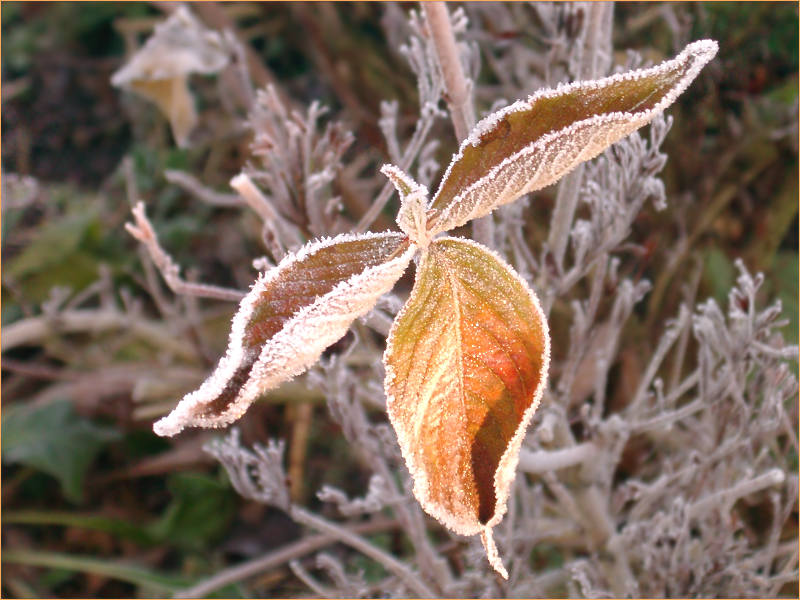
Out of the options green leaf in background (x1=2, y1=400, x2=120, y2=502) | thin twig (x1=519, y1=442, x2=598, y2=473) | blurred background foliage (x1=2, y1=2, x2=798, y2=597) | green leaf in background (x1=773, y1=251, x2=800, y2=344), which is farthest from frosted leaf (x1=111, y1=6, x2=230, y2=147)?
green leaf in background (x1=773, y1=251, x2=800, y2=344)

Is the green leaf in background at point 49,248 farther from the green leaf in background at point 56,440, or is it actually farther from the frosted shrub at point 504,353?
the frosted shrub at point 504,353

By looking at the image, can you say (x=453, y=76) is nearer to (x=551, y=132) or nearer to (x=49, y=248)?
(x=551, y=132)

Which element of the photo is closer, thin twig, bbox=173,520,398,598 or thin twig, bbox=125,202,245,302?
thin twig, bbox=125,202,245,302

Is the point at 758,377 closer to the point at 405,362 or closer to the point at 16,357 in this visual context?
the point at 405,362

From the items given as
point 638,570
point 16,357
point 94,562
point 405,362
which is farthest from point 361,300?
point 16,357

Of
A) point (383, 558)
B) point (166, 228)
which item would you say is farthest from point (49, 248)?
point (383, 558)

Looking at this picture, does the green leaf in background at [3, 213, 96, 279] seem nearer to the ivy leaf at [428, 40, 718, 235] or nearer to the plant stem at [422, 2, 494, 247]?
the plant stem at [422, 2, 494, 247]
